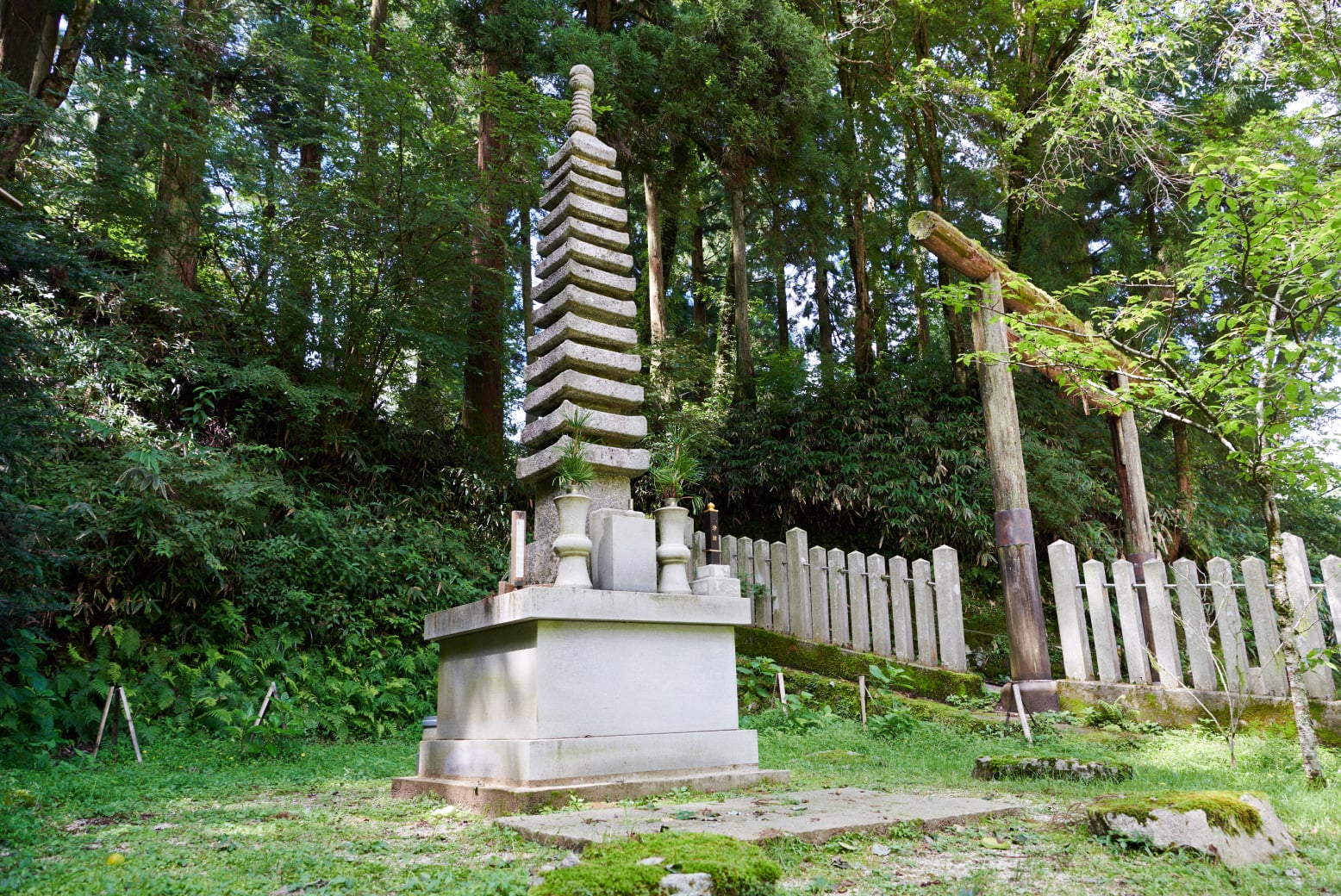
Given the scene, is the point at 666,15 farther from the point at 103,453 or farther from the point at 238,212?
the point at 103,453

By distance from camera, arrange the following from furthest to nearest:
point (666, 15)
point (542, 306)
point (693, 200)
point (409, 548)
Result: point (693, 200)
point (666, 15)
point (409, 548)
point (542, 306)

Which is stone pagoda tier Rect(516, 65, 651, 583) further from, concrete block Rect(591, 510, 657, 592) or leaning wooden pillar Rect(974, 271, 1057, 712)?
leaning wooden pillar Rect(974, 271, 1057, 712)

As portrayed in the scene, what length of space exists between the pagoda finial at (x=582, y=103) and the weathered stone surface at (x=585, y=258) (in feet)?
3.45

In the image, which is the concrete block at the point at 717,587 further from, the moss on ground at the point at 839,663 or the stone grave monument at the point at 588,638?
the moss on ground at the point at 839,663

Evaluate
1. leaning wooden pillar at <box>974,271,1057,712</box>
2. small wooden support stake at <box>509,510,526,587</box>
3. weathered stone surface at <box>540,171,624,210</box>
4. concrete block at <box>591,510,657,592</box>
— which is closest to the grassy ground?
leaning wooden pillar at <box>974,271,1057,712</box>

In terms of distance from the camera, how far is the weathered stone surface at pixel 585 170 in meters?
6.16

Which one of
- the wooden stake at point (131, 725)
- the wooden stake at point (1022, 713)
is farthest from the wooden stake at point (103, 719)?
the wooden stake at point (1022, 713)

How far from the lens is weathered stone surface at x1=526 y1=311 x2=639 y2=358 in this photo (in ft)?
18.2

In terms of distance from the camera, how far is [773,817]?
3.50m

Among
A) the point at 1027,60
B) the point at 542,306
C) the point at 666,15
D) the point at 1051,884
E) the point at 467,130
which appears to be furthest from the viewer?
the point at 666,15

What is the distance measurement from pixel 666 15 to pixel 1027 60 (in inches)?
222

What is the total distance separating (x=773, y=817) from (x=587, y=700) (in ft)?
4.20

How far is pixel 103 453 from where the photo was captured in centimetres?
760

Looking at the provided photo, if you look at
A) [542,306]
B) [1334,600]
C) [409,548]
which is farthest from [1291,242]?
[409,548]
